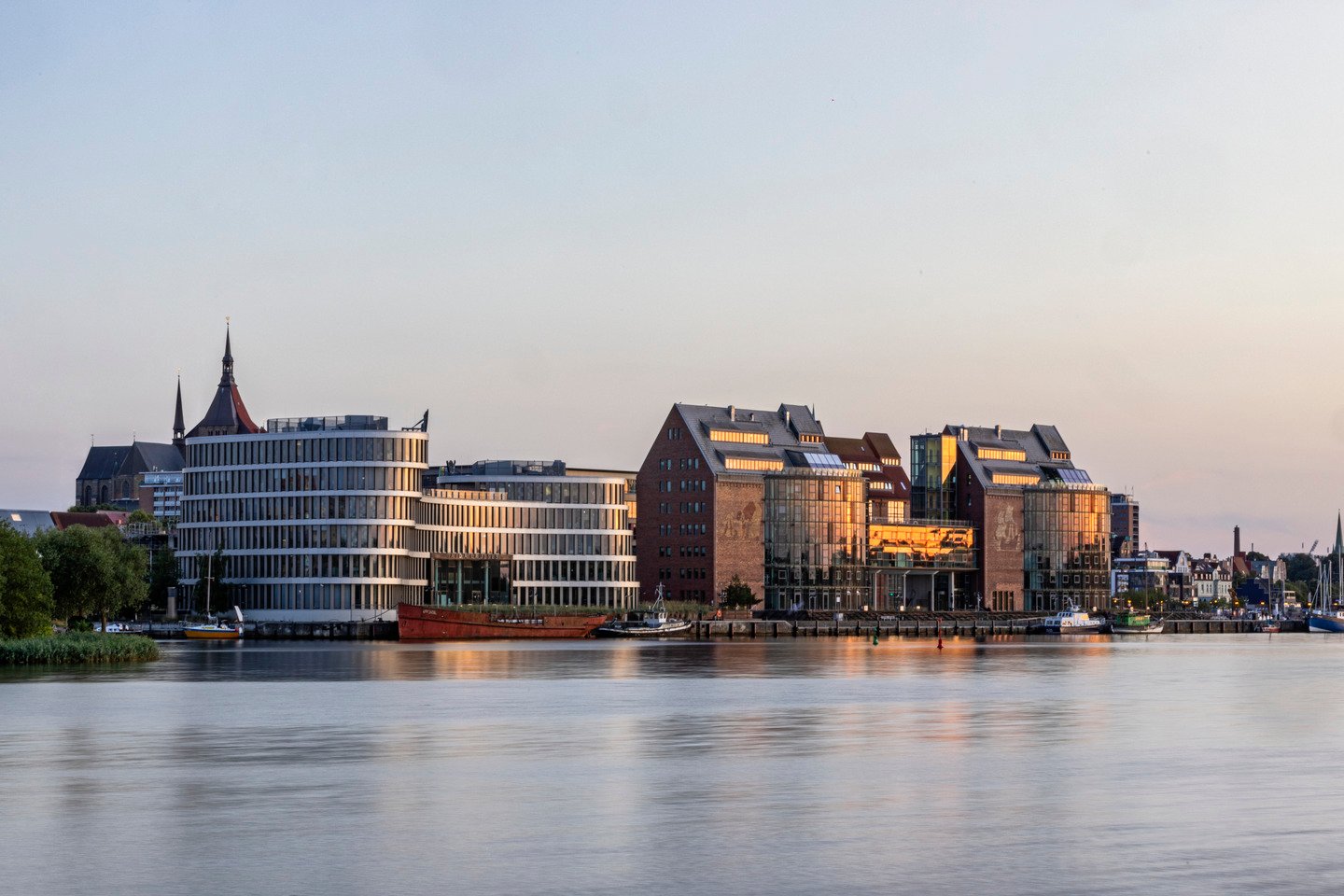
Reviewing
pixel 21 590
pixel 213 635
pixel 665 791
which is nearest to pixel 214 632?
pixel 213 635

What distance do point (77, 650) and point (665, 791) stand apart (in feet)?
250

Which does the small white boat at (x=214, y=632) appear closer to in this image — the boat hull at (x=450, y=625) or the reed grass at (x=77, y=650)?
the boat hull at (x=450, y=625)

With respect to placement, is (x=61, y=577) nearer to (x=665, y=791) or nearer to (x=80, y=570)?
(x=80, y=570)

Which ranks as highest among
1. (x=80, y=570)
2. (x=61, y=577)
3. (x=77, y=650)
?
(x=80, y=570)

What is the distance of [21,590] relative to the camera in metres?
111

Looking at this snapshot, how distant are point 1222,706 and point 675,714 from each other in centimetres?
2142

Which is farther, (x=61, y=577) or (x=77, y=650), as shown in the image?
(x=61, y=577)

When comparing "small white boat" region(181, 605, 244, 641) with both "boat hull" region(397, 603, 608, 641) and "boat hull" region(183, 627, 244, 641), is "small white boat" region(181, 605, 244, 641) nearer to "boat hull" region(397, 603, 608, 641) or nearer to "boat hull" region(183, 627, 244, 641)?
"boat hull" region(183, 627, 244, 641)

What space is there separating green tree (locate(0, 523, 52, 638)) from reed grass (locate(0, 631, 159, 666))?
2150mm

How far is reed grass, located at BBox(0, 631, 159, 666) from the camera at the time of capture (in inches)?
4144

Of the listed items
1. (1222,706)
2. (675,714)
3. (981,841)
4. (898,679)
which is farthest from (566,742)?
(898,679)

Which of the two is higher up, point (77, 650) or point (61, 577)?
point (61, 577)

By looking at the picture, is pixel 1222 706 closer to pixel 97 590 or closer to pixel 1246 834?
pixel 1246 834

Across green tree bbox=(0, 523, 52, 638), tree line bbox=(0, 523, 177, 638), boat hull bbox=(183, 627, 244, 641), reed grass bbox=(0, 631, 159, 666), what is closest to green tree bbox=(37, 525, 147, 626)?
tree line bbox=(0, 523, 177, 638)
